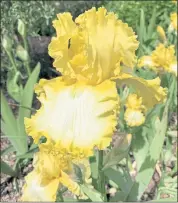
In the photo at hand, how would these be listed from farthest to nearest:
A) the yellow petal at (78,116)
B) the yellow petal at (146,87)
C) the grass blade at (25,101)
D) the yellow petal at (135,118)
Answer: the grass blade at (25,101)
the yellow petal at (135,118)
the yellow petal at (146,87)
the yellow petal at (78,116)

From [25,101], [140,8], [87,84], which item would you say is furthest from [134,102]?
[140,8]

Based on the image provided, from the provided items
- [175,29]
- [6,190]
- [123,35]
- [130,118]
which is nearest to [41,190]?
[123,35]

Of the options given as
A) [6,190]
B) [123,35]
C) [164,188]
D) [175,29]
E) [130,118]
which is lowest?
[6,190]

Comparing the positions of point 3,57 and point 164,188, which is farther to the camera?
point 3,57

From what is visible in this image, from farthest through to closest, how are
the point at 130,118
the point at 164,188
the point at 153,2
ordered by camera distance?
the point at 153,2 → the point at 130,118 → the point at 164,188

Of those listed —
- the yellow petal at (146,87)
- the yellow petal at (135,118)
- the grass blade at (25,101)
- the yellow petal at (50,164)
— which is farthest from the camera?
the grass blade at (25,101)

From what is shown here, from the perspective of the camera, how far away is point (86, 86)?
3.63 feet

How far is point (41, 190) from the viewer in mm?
1291

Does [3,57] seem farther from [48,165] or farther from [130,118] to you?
[48,165]

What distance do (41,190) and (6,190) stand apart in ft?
2.67

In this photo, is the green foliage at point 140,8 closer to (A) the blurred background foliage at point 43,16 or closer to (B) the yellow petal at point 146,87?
(A) the blurred background foliage at point 43,16

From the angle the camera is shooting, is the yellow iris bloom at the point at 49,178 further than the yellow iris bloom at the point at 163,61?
No

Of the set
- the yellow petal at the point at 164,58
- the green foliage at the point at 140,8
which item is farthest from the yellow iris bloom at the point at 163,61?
the green foliage at the point at 140,8

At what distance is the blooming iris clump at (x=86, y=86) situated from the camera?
1020 millimetres
